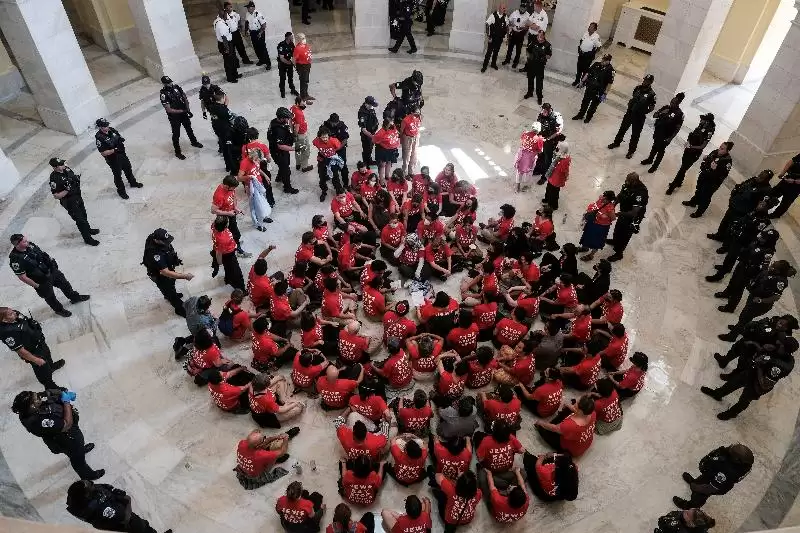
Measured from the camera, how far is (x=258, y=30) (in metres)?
13.4

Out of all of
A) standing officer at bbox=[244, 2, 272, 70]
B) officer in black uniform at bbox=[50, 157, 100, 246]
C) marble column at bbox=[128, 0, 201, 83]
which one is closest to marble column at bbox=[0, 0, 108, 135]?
marble column at bbox=[128, 0, 201, 83]

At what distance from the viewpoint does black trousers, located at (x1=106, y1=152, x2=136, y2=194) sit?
9.52m

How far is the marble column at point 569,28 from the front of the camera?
1323 cm

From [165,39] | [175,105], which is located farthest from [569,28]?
[165,39]

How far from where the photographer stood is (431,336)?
695cm

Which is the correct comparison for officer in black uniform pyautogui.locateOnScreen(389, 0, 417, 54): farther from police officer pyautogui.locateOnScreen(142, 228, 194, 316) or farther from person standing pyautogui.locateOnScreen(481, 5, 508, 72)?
police officer pyautogui.locateOnScreen(142, 228, 194, 316)

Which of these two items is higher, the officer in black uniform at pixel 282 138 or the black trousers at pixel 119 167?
the officer in black uniform at pixel 282 138

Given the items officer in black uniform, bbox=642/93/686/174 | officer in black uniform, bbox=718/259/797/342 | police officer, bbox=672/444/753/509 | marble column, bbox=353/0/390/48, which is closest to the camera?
police officer, bbox=672/444/753/509

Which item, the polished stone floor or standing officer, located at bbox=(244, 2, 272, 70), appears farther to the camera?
standing officer, located at bbox=(244, 2, 272, 70)

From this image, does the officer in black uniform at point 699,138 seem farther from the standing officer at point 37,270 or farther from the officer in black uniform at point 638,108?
the standing officer at point 37,270

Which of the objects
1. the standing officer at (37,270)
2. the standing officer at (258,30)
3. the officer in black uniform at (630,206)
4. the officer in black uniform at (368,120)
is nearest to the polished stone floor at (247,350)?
the standing officer at (37,270)

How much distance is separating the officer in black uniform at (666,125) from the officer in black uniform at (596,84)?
161cm

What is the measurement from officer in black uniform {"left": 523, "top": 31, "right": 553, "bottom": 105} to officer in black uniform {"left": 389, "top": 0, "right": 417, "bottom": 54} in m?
3.34

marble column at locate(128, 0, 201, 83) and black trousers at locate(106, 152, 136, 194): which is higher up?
marble column at locate(128, 0, 201, 83)
